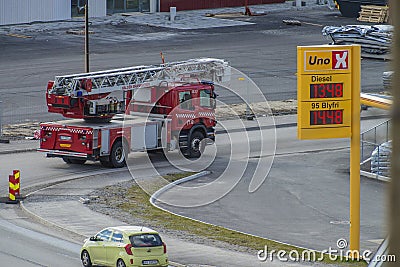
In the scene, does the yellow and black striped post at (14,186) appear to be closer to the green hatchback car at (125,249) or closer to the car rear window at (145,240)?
the green hatchback car at (125,249)

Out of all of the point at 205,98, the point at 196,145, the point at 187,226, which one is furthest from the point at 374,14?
the point at 187,226

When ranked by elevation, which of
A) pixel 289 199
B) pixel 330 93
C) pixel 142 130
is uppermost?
pixel 330 93

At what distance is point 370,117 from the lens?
44406mm

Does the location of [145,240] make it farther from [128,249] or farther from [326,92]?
[326,92]

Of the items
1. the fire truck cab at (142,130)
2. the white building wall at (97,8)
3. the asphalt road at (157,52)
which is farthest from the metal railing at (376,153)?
the white building wall at (97,8)

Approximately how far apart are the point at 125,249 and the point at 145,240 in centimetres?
49

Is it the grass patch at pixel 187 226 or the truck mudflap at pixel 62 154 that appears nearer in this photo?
the grass patch at pixel 187 226

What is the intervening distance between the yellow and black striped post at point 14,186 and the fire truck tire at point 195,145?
29.3 ft

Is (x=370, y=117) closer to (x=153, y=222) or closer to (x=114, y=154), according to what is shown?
(x=114, y=154)

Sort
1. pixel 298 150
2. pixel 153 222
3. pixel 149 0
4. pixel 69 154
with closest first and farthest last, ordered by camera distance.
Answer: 1. pixel 153 222
2. pixel 69 154
3. pixel 298 150
4. pixel 149 0

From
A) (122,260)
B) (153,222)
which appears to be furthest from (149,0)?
(122,260)

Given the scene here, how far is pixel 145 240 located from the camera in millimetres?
18562

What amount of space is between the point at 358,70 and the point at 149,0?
195ft

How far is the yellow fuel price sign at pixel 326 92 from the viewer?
2123cm
